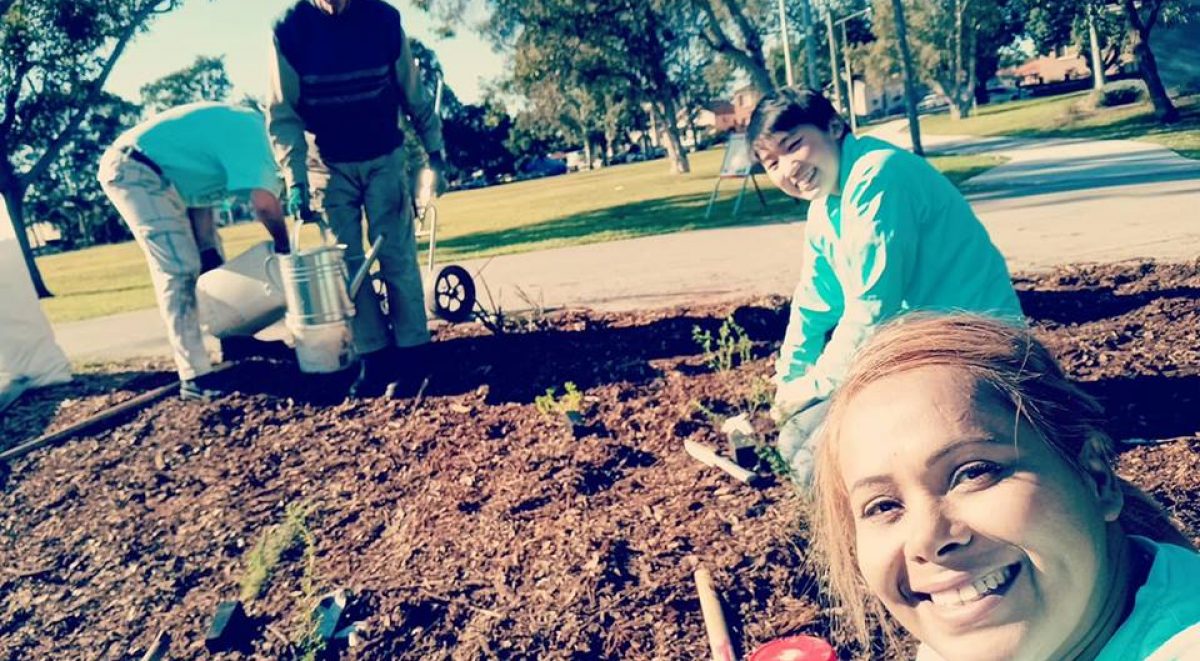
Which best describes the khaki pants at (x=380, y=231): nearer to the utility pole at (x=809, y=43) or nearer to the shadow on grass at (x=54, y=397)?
the shadow on grass at (x=54, y=397)

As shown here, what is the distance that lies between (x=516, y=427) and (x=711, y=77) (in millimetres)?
44513

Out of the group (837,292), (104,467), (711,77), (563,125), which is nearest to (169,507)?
(104,467)

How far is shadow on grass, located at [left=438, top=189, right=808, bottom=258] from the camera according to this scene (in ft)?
43.0

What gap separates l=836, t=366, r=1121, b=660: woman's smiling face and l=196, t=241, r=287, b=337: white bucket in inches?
197

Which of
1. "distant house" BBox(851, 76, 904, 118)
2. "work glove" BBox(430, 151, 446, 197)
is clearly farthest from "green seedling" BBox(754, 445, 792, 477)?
"distant house" BBox(851, 76, 904, 118)

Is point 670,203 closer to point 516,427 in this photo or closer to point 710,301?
point 710,301

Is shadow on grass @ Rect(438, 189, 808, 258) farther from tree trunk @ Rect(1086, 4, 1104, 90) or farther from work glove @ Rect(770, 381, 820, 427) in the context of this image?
tree trunk @ Rect(1086, 4, 1104, 90)

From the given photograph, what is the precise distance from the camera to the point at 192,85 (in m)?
79.6

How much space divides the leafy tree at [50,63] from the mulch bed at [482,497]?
43.1 ft

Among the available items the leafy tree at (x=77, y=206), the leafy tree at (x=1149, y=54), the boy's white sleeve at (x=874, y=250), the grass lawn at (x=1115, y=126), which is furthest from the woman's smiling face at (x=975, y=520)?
the leafy tree at (x=77, y=206)

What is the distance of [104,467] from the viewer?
190 inches

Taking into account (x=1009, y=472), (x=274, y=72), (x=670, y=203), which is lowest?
(x=670, y=203)

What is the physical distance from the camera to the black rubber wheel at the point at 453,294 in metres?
6.41

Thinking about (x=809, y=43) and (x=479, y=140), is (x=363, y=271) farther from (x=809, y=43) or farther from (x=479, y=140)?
(x=479, y=140)
